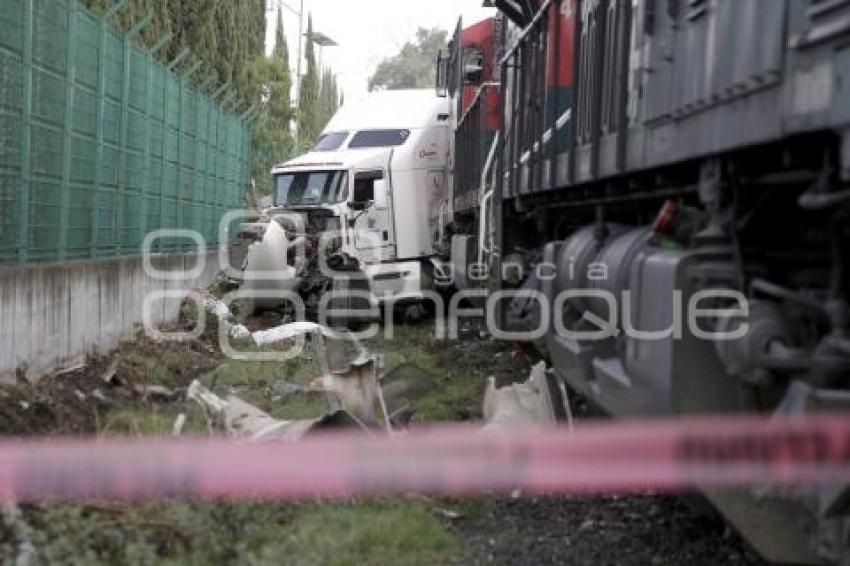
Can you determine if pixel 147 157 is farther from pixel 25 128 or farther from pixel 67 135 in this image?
pixel 25 128

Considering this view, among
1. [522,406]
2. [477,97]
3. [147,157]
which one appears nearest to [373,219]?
[477,97]

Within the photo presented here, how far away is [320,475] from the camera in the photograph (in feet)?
6.98

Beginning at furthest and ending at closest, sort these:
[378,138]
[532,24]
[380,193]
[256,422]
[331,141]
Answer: [331,141] → [378,138] → [380,193] → [532,24] → [256,422]

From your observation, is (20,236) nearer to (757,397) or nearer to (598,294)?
(598,294)

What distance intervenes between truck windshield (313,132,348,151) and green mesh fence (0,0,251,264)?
2623 millimetres

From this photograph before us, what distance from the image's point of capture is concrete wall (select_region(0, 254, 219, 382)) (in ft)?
24.0

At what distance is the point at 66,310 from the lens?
8.70 meters

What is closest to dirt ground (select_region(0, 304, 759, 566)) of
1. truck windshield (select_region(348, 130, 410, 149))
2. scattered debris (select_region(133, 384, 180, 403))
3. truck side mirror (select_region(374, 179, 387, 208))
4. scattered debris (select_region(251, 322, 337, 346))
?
scattered debris (select_region(133, 384, 180, 403))

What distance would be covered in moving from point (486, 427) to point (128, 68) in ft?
22.5

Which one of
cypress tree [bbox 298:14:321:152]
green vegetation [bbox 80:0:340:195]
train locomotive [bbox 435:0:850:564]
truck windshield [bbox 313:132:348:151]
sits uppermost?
cypress tree [bbox 298:14:321:152]

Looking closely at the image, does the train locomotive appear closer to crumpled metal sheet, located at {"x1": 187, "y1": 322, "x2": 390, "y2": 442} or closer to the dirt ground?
the dirt ground

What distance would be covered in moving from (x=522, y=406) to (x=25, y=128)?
432 cm

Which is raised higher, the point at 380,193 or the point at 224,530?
the point at 380,193

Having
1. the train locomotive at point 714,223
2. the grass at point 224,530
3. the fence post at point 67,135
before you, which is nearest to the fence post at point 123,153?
the fence post at point 67,135
